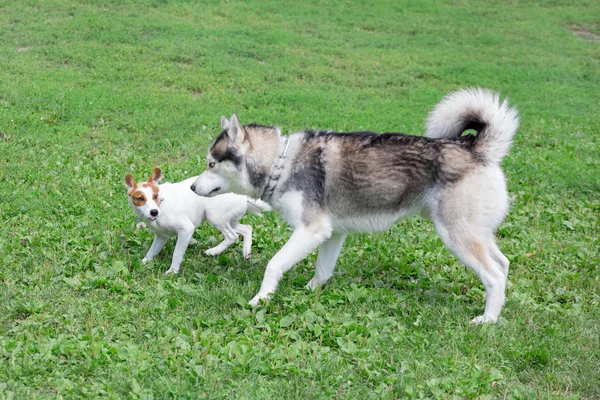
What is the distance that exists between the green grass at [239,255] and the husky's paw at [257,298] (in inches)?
4.5

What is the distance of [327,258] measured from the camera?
6.41 meters

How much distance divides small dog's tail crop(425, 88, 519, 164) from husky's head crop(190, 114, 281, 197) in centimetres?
160

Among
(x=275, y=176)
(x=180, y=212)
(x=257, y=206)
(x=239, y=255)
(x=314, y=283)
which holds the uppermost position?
(x=275, y=176)

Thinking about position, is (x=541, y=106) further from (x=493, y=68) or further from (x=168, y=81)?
(x=168, y=81)

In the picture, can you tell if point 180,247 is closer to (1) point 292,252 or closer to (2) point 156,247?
(2) point 156,247

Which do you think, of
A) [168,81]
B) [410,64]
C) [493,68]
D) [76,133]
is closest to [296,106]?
[168,81]

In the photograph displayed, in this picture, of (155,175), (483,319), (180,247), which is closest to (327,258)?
(180,247)

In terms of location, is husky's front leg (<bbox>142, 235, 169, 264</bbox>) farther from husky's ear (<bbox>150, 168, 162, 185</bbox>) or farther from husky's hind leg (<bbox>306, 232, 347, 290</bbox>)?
husky's hind leg (<bbox>306, 232, 347, 290</bbox>)

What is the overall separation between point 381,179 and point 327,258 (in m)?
0.93

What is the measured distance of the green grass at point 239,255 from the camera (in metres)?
4.67

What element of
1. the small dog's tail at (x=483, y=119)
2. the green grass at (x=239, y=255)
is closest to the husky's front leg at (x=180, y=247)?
the green grass at (x=239, y=255)

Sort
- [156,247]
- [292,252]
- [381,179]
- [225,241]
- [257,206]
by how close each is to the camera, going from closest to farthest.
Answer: [292,252]
[381,179]
[156,247]
[225,241]
[257,206]

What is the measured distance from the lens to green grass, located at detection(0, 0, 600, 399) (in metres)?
4.67

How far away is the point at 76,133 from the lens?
1035cm
